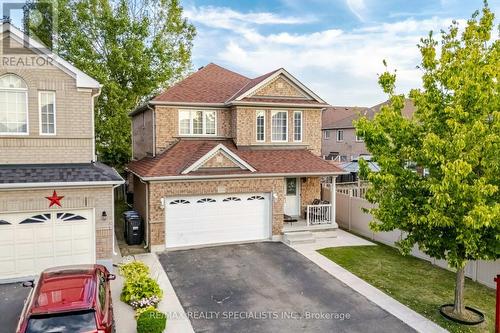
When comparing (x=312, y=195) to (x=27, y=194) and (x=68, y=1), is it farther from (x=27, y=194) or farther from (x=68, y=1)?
(x=68, y=1)

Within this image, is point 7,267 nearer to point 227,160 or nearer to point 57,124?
point 57,124

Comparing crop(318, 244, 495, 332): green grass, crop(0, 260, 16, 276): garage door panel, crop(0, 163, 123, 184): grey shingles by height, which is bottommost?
crop(318, 244, 495, 332): green grass

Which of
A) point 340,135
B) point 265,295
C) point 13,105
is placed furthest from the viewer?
point 340,135

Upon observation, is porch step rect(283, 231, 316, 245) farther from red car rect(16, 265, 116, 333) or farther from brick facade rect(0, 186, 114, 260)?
red car rect(16, 265, 116, 333)

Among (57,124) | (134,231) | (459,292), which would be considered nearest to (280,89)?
(134,231)

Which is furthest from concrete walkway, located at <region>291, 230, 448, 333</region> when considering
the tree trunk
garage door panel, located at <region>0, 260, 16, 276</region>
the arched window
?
the arched window

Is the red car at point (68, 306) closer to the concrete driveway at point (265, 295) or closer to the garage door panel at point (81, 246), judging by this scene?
the concrete driveway at point (265, 295)
